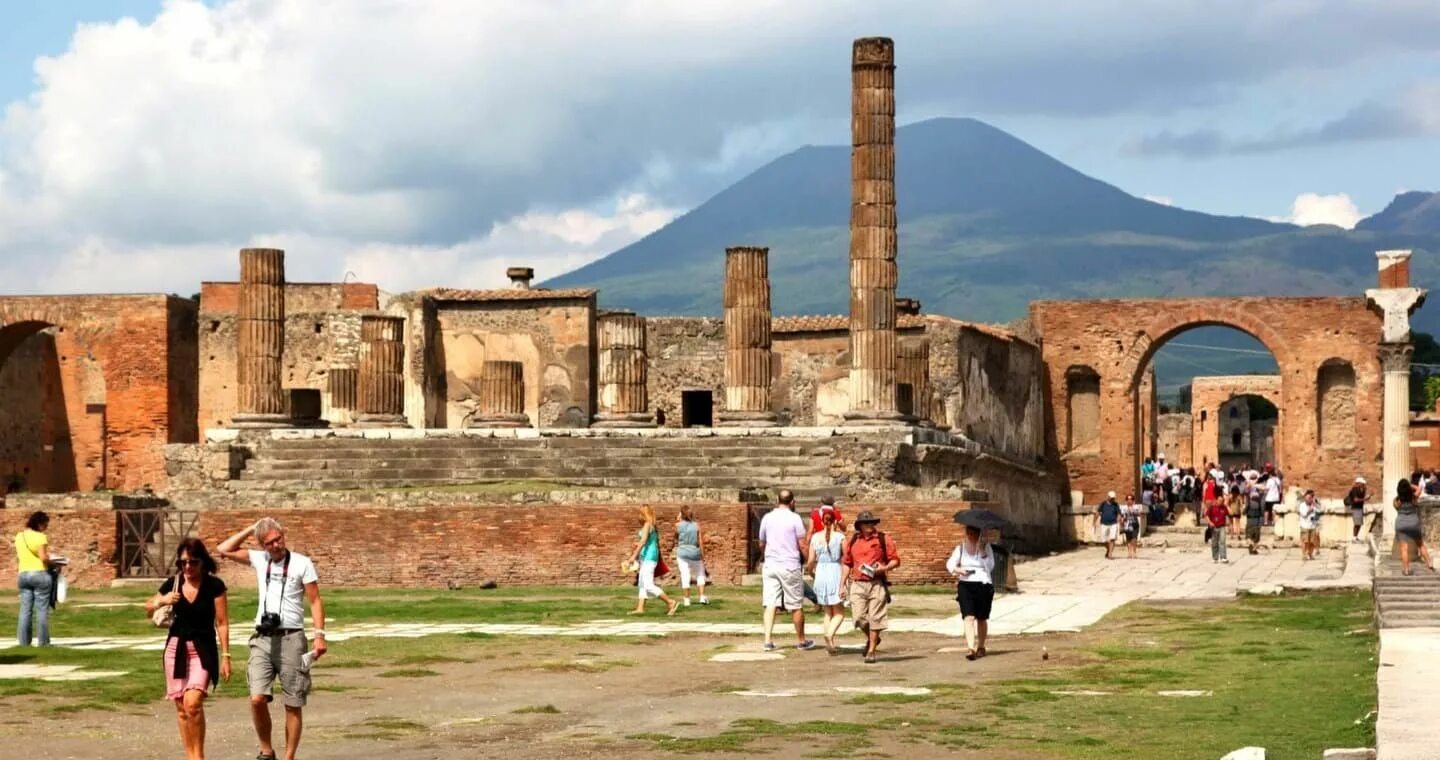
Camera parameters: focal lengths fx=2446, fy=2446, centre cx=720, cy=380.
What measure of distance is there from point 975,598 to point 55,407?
37.1 meters

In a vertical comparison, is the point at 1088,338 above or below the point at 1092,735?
above

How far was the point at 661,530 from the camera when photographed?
2808 cm

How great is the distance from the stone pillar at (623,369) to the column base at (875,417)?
400 centimetres

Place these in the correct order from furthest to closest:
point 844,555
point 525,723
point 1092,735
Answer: point 844,555, point 525,723, point 1092,735

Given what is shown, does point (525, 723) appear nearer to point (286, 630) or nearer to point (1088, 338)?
point (286, 630)

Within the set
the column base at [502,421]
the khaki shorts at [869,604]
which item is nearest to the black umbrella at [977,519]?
the khaki shorts at [869,604]

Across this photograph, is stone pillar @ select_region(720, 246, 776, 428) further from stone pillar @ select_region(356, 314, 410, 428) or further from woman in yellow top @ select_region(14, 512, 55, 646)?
woman in yellow top @ select_region(14, 512, 55, 646)

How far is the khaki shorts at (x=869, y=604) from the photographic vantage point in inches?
747

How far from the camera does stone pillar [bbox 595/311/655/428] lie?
1502 inches

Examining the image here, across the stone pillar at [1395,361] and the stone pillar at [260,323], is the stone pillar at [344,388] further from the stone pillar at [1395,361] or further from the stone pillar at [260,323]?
the stone pillar at [1395,361]

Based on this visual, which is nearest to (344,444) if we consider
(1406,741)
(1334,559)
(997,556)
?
(997,556)

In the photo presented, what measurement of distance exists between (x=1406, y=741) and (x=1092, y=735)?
95.9 inches

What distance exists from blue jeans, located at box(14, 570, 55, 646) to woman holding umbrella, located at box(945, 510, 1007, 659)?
733 cm

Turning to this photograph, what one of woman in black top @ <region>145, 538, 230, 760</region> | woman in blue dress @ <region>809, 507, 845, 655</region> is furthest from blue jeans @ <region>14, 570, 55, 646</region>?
woman in black top @ <region>145, 538, 230, 760</region>
